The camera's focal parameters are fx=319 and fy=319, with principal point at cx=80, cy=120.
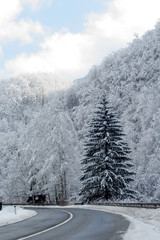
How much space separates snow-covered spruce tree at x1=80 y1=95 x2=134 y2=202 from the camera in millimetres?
35500

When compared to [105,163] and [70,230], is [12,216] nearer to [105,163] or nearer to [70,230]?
[70,230]

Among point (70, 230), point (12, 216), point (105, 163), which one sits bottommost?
point (12, 216)

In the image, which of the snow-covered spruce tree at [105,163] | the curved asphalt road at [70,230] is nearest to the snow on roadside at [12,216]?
the curved asphalt road at [70,230]

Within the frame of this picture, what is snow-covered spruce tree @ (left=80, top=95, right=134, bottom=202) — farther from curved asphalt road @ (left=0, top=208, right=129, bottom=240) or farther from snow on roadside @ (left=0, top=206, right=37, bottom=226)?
curved asphalt road @ (left=0, top=208, right=129, bottom=240)

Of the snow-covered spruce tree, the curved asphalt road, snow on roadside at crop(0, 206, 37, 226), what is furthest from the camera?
the snow-covered spruce tree

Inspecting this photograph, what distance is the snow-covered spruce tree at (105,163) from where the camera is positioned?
35.5 m

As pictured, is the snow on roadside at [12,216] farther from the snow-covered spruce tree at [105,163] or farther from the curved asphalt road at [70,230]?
the snow-covered spruce tree at [105,163]

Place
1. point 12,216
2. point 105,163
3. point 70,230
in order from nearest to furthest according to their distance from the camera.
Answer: point 70,230
point 12,216
point 105,163

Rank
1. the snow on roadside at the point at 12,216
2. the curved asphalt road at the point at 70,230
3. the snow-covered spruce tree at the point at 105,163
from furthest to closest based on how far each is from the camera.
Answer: the snow-covered spruce tree at the point at 105,163 → the snow on roadside at the point at 12,216 → the curved asphalt road at the point at 70,230

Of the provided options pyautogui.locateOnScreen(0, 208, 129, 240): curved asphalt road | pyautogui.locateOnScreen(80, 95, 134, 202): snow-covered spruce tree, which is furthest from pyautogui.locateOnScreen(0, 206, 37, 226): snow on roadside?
pyautogui.locateOnScreen(80, 95, 134, 202): snow-covered spruce tree

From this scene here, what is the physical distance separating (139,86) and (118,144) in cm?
7072

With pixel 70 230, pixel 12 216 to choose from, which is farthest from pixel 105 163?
pixel 70 230

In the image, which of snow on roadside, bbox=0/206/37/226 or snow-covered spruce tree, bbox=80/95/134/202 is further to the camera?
snow-covered spruce tree, bbox=80/95/134/202

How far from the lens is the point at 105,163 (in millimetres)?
35906
